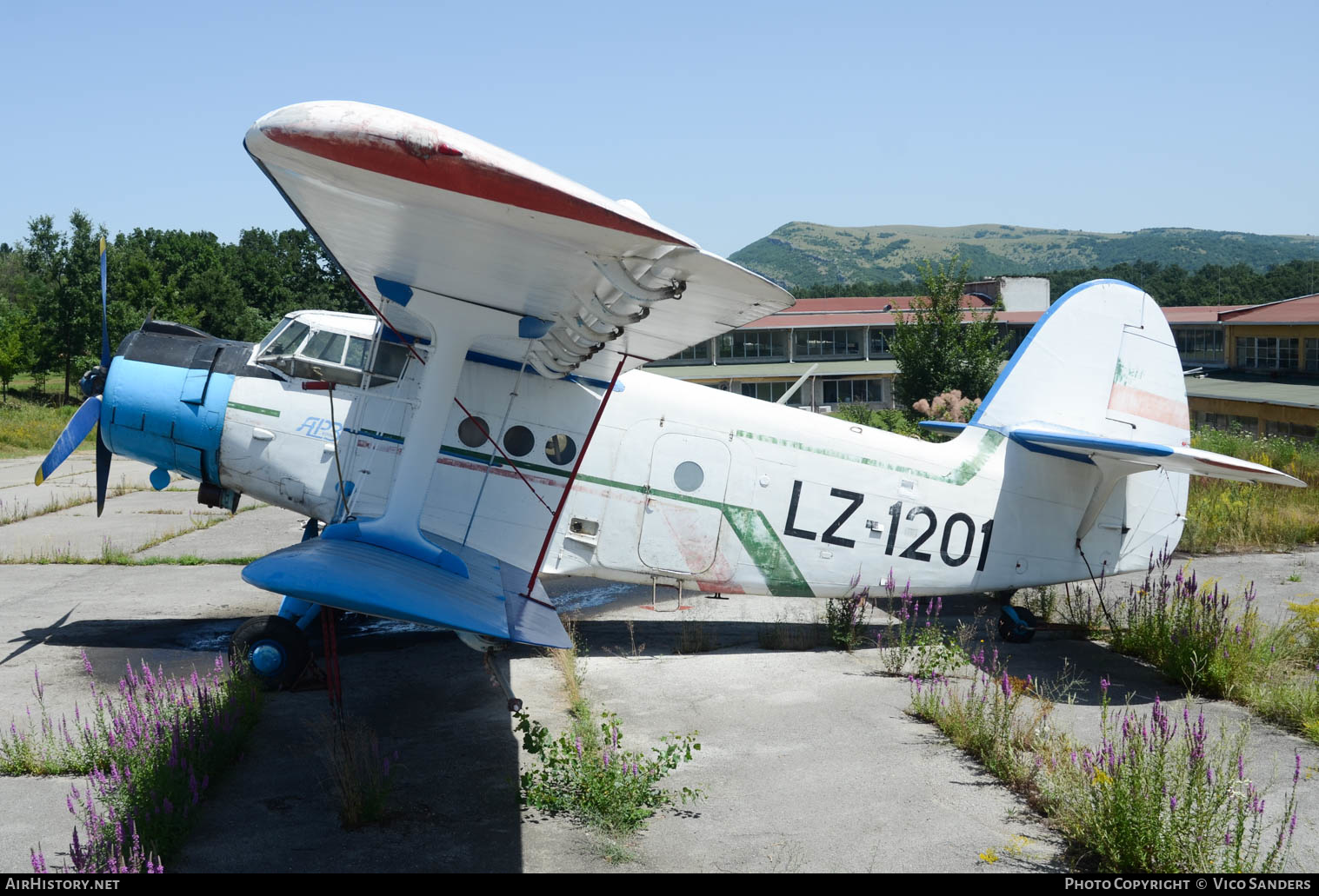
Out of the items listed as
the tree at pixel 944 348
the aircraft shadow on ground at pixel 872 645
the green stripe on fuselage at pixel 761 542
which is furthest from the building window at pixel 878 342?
the green stripe on fuselage at pixel 761 542

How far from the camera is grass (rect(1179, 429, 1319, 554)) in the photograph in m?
14.4

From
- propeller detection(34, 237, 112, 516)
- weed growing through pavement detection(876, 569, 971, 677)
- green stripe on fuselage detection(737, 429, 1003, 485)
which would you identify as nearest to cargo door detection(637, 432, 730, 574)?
green stripe on fuselage detection(737, 429, 1003, 485)

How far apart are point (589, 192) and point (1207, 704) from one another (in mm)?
6904

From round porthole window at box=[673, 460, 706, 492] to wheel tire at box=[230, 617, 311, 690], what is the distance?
11.6 feet

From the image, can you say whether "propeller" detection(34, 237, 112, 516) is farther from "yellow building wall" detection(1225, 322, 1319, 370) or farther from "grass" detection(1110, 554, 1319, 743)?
"yellow building wall" detection(1225, 322, 1319, 370)

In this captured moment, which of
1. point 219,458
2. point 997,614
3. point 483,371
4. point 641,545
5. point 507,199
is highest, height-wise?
point 507,199

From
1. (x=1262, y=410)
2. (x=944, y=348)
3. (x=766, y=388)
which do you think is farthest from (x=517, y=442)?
(x=766, y=388)


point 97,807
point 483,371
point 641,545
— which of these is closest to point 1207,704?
point 641,545

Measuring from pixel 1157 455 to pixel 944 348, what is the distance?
64.8ft

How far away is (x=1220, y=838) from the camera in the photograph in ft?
15.5

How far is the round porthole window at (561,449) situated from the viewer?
818 centimetres

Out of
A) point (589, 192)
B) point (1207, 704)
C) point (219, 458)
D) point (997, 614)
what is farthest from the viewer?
point (997, 614)

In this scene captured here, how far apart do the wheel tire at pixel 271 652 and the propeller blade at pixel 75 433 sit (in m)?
2.75
